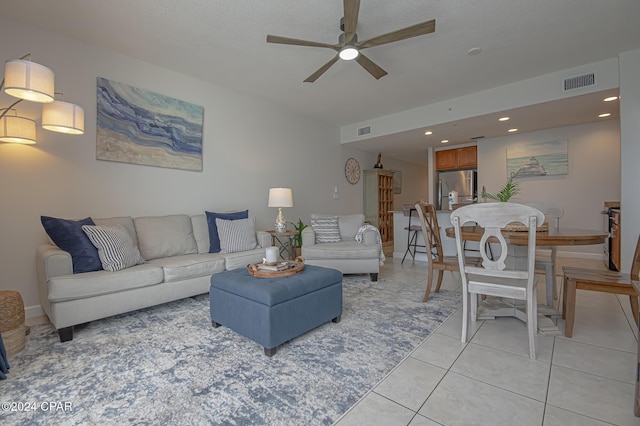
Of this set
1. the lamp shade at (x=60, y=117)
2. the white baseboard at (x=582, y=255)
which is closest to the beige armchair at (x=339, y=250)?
the lamp shade at (x=60, y=117)

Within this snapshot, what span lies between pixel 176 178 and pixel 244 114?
1464 millimetres

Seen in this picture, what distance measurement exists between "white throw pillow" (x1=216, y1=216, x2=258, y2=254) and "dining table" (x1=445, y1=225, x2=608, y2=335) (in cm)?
227

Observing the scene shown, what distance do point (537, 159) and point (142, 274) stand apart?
6.67 m

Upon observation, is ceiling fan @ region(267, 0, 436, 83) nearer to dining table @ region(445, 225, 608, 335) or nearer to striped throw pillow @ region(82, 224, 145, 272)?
dining table @ region(445, 225, 608, 335)

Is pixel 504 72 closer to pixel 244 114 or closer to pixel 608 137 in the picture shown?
pixel 608 137

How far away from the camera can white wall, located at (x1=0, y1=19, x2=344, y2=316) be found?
2.59 m

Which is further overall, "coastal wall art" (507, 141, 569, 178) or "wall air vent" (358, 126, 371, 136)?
"wall air vent" (358, 126, 371, 136)

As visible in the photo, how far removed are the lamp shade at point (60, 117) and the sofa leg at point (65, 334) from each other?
1.60 metres

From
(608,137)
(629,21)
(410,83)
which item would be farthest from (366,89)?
(608,137)

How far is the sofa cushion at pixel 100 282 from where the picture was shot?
207 centimetres

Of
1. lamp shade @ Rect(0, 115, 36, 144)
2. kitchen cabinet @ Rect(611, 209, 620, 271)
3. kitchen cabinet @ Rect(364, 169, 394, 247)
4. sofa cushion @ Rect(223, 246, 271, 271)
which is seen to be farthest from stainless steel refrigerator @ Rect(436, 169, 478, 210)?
lamp shade @ Rect(0, 115, 36, 144)

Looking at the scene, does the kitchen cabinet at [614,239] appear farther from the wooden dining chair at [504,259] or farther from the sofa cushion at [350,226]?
the sofa cushion at [350,226]

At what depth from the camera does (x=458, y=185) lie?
21.6 ft

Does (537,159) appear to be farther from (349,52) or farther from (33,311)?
(33,311)
